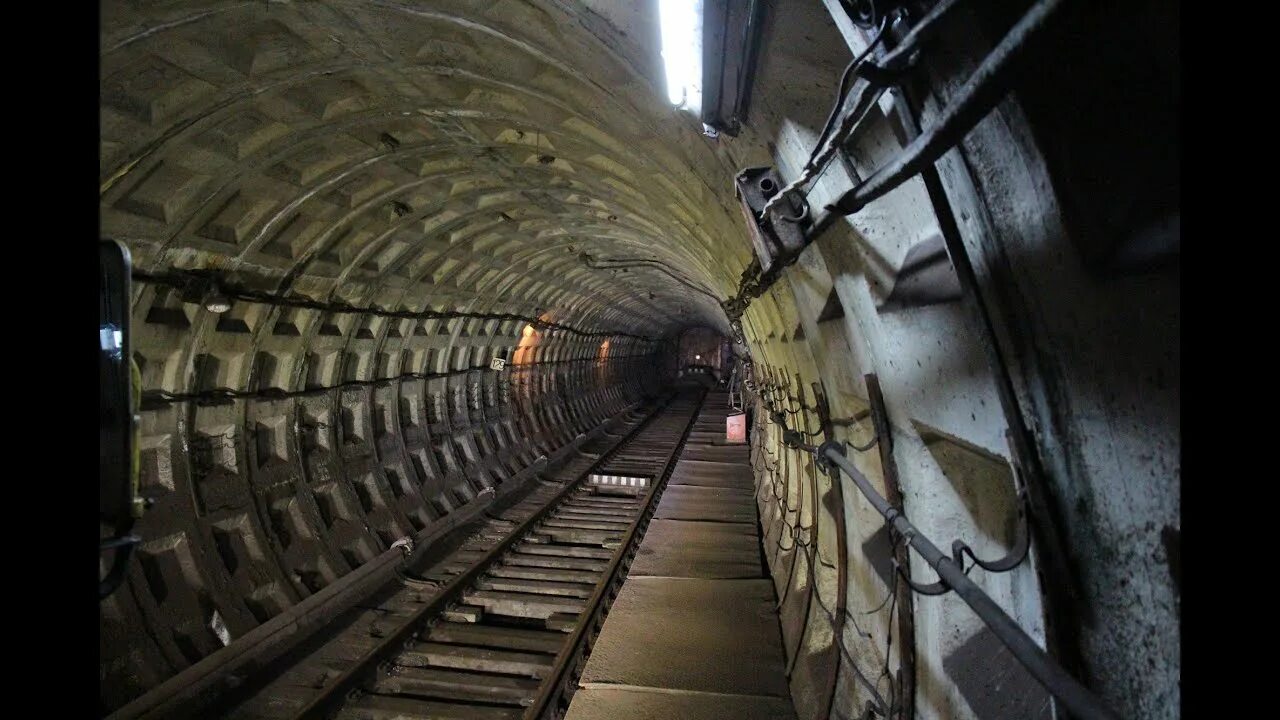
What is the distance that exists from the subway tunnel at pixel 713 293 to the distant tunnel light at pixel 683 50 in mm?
16

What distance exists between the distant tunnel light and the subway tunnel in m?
0.02

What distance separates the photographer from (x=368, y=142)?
5.61 meters

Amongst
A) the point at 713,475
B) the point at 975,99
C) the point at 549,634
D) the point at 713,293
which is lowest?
the point at 549,634

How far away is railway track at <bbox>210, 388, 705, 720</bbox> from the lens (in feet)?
17.7

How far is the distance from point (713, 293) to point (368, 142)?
760 cm

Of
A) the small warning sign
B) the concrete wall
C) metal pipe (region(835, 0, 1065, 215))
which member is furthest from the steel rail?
metal pipe (region(835, 0, 1065, 215))

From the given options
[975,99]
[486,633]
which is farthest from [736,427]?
[975,99]

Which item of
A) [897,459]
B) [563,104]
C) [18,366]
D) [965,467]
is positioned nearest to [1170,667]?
[965,467]

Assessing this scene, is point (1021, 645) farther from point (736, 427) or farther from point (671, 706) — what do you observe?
point (736, 427)

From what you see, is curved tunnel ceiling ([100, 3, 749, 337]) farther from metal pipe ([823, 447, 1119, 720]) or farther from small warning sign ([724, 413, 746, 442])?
small warning sign ([724, 413, 746, 442])

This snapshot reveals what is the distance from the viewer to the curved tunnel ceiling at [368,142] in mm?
3605

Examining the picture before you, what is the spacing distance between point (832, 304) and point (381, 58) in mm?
3756

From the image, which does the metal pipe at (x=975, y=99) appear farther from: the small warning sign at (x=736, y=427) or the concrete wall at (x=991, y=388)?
the small warning sign at (x=736, y=427)

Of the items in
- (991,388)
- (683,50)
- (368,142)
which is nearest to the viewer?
(991,388)
